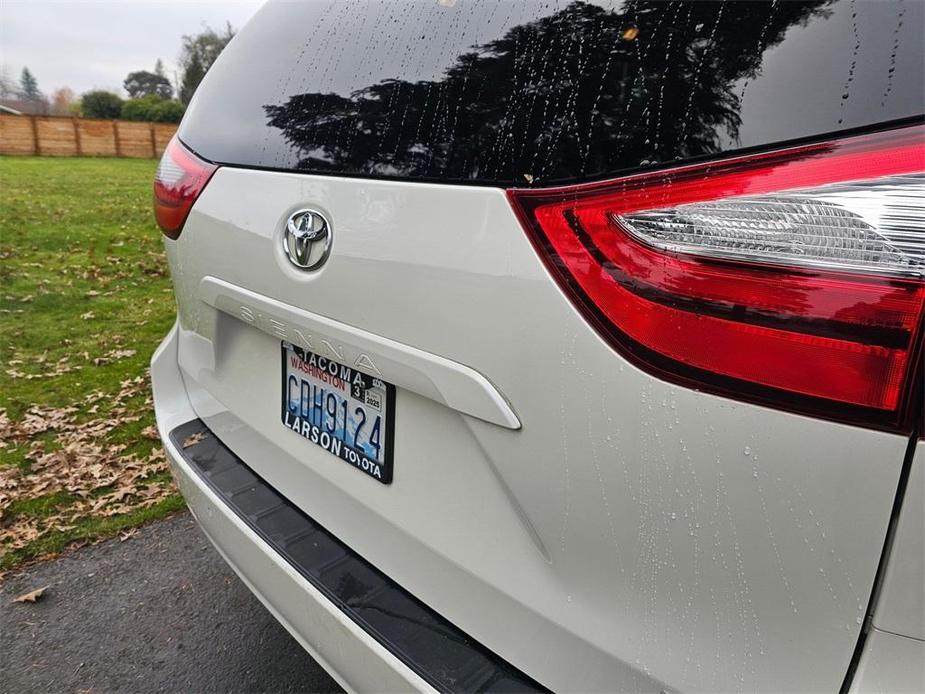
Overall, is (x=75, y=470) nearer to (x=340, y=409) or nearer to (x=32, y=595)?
(x=32, y=595)

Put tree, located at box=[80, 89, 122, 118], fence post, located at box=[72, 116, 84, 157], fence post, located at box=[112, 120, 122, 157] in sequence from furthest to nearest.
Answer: tree, located at box=[80, 89, 122, 118]
fence post, located at box=[112, 120, 122, 157]
fence post, located at box=[72, 116, 84, 157]

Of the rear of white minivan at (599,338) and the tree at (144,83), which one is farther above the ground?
the tree at (144,83)

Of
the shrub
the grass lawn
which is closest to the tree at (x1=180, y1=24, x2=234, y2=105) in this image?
the shrub

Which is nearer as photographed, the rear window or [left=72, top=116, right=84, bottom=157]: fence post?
the rear window

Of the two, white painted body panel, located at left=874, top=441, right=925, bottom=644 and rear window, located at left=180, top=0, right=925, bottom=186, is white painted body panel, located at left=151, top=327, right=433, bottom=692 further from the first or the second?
rear window, located at left=180, top=0, right=925, bottom=186

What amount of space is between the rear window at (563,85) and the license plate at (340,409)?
43 cm

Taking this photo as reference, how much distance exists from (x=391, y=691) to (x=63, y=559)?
2.03 metres

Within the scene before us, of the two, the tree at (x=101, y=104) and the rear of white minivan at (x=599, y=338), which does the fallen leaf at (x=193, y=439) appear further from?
the tree at (x=101, y=104)

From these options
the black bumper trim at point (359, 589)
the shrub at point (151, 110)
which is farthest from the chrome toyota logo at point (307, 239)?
the shrub at point (151, 110)

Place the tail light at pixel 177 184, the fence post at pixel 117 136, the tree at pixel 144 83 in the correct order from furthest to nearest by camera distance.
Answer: the tree at pixel 144 83, the fence post at pixel 117 136, the tail light at pixel 177 184

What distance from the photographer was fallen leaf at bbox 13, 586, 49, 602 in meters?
2.36

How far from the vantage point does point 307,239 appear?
132 cm

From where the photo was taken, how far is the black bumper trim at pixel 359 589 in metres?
1.17

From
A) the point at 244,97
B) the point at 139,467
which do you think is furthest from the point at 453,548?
the point at 139,467
